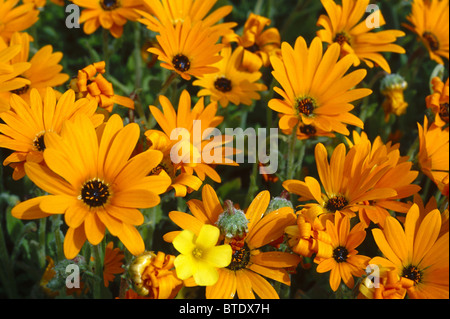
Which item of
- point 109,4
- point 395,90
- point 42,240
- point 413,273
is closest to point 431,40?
point 395,90

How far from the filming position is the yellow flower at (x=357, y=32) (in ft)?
8.07

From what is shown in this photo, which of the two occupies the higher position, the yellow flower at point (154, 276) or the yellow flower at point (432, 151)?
the yellow flower at point (432, 151)

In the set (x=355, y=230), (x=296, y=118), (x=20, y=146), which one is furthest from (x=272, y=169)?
(x=20, y=146)

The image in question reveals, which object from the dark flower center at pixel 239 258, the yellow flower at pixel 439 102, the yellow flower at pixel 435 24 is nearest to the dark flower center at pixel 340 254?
the dark flower center at pixel 239 258

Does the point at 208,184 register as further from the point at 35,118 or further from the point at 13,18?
the point at 13,18

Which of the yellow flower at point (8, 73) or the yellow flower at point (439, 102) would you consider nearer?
the yellow flower at point (8, 73)

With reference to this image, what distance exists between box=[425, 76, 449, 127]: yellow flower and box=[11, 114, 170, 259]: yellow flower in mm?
1316

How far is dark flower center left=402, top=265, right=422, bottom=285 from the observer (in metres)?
1.74

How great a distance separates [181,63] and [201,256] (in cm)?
90

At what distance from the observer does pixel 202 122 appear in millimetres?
2076

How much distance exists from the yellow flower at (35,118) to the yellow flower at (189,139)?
0.28 m

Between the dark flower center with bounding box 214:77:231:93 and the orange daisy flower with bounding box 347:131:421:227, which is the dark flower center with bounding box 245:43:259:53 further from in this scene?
the orange daisy flower with bounding box 347:131:421:227

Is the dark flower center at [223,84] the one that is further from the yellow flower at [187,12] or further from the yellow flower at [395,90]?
the yellow flower at [395,90]

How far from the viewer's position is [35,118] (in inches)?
74.4
